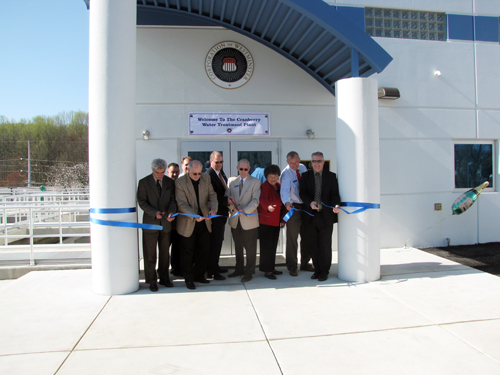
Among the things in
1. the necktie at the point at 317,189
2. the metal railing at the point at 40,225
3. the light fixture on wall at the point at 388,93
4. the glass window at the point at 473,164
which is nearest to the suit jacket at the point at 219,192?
the necktie at the point at 317,189

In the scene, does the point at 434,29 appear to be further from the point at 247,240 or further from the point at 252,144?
the point at 247,240

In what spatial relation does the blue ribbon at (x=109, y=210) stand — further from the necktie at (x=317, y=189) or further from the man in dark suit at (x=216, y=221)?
the necktie at (x=317, y=189)

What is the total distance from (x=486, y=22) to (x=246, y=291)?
338 inches

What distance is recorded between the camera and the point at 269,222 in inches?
220

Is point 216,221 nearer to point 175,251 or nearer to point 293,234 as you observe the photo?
point 175,251

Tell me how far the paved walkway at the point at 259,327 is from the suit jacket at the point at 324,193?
1.04 metres

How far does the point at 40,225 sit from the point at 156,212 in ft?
14.7

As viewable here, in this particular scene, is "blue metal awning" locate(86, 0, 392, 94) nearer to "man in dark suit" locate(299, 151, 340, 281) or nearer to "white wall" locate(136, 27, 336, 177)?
"white wall" locate(136, 27, 336, 177)

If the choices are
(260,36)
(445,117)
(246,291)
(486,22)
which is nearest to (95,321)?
(246,291)

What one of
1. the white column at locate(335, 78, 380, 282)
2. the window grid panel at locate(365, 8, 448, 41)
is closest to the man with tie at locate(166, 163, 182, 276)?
the white column at locate(335, 78, 380, 282)

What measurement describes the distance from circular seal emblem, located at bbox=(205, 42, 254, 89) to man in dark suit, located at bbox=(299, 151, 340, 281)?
2791 millimetres

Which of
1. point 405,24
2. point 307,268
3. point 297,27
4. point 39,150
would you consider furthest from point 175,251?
point 39,150

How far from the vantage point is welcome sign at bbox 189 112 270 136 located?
7.25m

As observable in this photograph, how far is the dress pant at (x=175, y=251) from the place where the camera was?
18.3 feet
